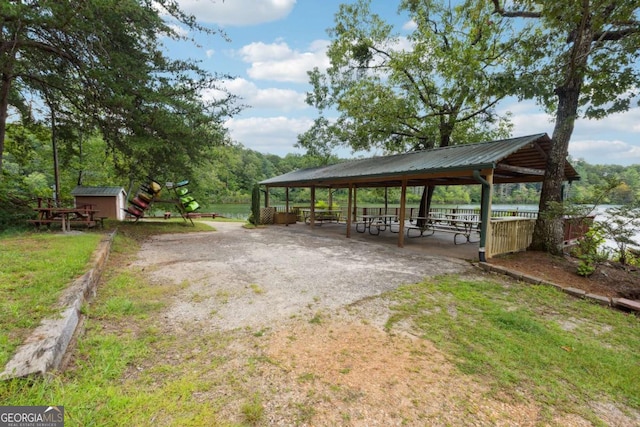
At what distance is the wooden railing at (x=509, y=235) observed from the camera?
6.24 m

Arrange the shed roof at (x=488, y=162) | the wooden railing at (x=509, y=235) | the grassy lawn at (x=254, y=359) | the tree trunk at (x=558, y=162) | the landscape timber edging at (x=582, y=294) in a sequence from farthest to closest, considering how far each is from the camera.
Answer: the wooden railing at (x=509, y=235) < the shed roof at (x=488, y=162) < the tree trunk at (x=558, y=162) < the landscape timber edging at (x=582, y=294) < the grassy lawn at (x=254, y=359)

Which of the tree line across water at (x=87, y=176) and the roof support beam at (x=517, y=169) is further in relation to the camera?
the roof support beam at (x=517, y=169)

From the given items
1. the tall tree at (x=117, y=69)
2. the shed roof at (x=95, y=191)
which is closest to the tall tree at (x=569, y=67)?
the tall tree at (x=117, y=69)

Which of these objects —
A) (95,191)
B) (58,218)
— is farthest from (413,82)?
(95,191)

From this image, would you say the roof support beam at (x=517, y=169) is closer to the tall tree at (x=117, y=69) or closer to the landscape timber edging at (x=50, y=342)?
the landscape timber edging at (x=50, y=342)

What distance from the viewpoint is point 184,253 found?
6.84 m

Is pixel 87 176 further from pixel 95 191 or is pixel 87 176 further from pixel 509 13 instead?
pixel 509 13

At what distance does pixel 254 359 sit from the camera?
244 centimetres

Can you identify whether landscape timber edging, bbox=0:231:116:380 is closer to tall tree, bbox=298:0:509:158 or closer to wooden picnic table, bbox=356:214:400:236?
wooden picnic table, bbox=356:214:400:236

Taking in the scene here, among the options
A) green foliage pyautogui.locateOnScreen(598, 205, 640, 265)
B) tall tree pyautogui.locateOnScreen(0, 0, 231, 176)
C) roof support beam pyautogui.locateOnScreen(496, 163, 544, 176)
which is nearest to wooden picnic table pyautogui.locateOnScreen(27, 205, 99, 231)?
tall tree pyautogui.locateOnScreen(0, 0, 231, 176)

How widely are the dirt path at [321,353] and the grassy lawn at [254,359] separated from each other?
0.23 ft

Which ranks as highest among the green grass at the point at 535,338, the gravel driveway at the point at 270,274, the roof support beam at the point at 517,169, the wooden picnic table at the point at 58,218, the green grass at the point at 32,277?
the roof support beam at the point at 517,169

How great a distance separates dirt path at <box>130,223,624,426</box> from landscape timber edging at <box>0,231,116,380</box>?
79 cm

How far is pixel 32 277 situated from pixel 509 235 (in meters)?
8.86
